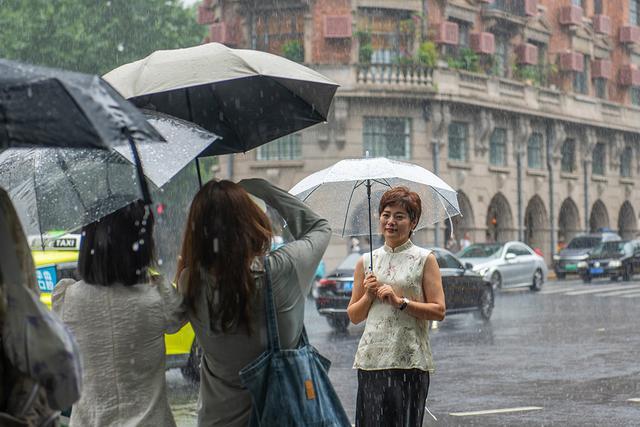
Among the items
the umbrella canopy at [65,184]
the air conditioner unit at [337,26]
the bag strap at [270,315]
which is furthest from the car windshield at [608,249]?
the bag strap at [270,315]

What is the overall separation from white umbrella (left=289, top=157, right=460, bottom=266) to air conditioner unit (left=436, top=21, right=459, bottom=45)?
3126 centimetres

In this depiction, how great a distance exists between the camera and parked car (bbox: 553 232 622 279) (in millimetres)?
37250

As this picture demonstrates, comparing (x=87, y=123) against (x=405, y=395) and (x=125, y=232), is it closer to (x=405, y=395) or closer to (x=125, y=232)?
(x=125, y=232)

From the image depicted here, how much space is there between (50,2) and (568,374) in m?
32.9

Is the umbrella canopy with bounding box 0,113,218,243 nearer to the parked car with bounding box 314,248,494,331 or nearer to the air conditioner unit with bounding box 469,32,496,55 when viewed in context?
the parked car with bounding box 314,248,494,331

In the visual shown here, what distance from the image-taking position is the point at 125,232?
3.89 m

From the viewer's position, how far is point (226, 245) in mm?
3883

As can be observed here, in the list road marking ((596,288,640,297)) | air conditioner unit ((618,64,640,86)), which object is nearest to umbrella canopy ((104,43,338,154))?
road marking ((596,288,640,297))

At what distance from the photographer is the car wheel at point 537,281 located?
31.0 m

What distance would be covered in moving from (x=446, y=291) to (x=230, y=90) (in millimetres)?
14519

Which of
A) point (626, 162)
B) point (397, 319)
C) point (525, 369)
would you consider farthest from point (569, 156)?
point (397, 319)

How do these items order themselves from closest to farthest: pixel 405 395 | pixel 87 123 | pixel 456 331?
pixel 87 123 → pixel 405 395 → pixel 456 331

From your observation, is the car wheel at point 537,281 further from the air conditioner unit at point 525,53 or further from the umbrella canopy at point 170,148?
the umbrella canopy at point 170,148

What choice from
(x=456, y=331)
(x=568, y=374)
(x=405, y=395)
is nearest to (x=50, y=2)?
(x=456, y=331)
